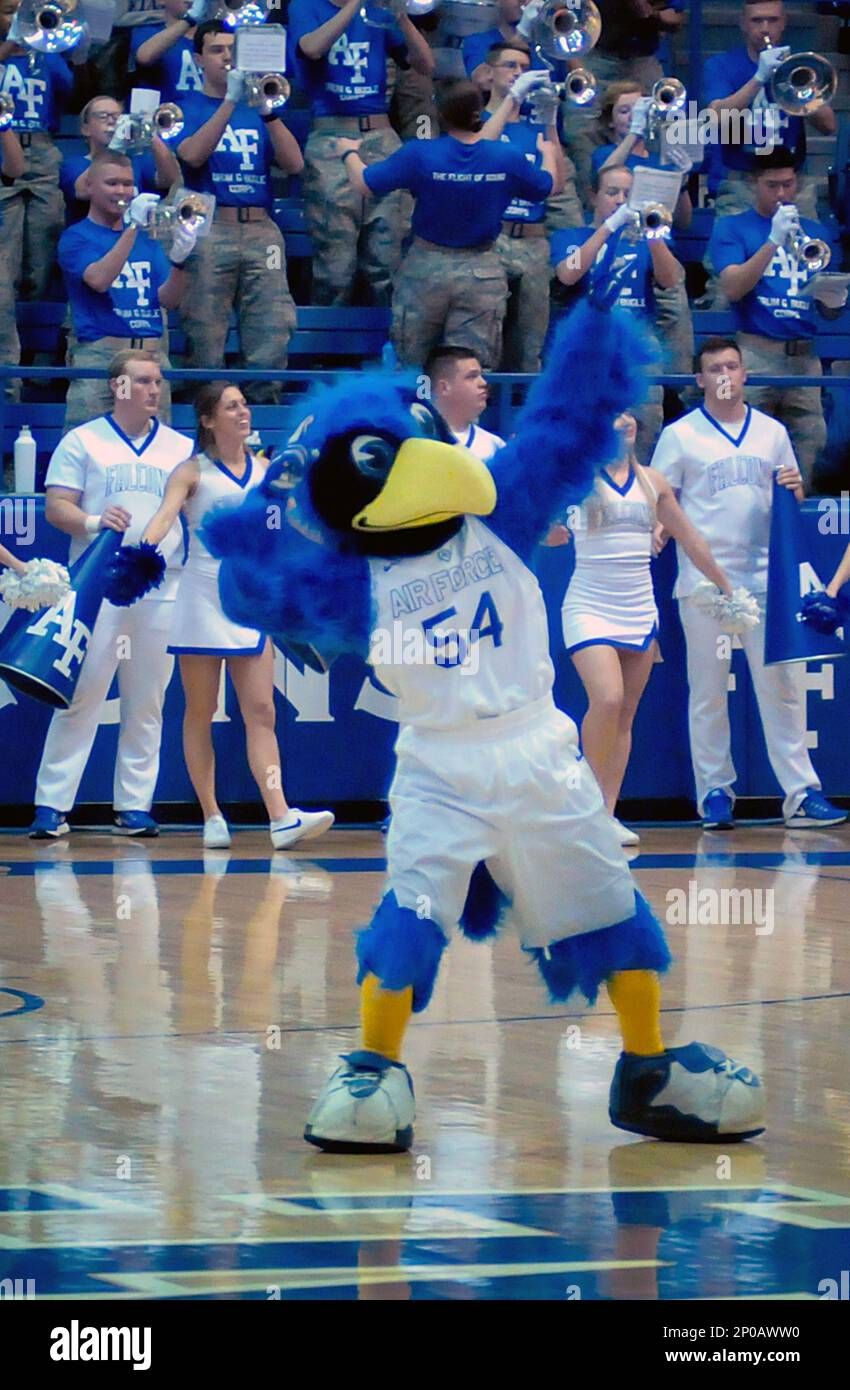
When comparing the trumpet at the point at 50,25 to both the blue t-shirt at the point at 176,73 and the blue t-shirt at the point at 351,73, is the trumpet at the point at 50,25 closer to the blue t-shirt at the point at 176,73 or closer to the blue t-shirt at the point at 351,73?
the blue t-shirt at the point at 176,73

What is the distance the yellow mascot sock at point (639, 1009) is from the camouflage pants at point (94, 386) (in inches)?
269

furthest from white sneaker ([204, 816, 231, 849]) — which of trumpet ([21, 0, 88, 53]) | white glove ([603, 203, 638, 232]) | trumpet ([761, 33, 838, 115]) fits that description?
trumpet ([761, 33, 838, 115])

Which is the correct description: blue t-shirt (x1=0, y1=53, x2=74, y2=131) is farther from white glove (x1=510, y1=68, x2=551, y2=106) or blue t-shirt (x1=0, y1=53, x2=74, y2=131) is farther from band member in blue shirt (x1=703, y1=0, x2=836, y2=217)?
band member in blue shirt (x1=703, y1=0, x2=836, y2=217)

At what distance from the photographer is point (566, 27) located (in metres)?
12.8

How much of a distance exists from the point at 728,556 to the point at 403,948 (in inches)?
266

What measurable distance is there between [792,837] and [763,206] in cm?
384

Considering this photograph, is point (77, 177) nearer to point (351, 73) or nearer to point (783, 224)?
point (351, 73)

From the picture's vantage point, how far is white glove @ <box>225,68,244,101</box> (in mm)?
12133

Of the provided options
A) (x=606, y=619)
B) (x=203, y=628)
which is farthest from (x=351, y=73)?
(x=606, y=619)

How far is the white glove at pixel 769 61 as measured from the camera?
13336 millimetres

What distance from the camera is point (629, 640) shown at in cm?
1048

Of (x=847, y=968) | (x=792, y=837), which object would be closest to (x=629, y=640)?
(x=792, y=837)
